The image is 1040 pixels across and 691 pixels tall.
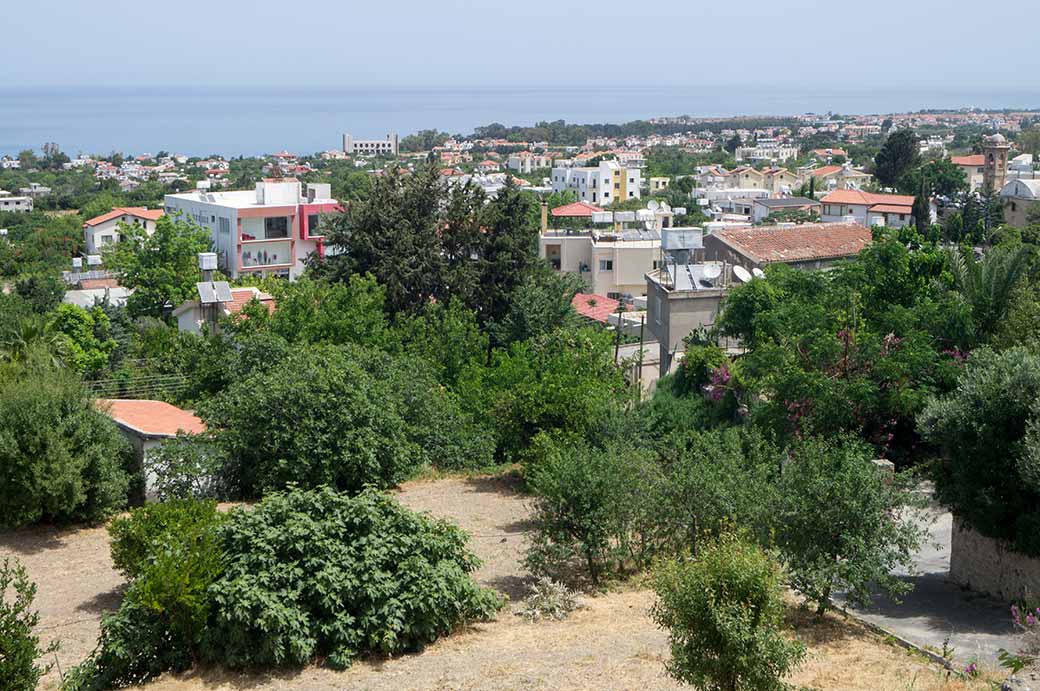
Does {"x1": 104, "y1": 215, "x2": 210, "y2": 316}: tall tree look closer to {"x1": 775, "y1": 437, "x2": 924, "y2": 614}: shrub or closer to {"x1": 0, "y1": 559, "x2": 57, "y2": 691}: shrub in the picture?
{"x1": 775, "y1": 437, "x2": 924, "y2": 614}: shrub

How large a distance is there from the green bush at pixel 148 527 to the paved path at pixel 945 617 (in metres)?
6.93

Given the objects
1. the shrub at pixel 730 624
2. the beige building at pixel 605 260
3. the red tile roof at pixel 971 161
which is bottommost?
the beige building at pixel 605 260

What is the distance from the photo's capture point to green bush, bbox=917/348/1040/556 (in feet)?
39.2

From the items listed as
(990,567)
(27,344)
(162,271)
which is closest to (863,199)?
(162,271)

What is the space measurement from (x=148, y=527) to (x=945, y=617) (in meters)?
8.27

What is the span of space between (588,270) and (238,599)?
45303mm

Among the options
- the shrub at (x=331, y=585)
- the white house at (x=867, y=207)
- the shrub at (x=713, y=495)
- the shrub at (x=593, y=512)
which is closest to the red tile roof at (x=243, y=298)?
the shrub at (x=593, y=512)

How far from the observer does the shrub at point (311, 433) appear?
51.3 feet

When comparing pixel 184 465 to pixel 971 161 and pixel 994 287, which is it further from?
pixel 971 161

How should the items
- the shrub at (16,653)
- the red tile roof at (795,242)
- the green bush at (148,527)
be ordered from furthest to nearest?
the red tile roof at (795,242), the green bush at (148,527), the shrub at (16,653)

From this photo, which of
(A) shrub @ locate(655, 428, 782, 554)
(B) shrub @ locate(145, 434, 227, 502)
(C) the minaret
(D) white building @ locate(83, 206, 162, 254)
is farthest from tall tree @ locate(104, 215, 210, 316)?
(C) the minaret

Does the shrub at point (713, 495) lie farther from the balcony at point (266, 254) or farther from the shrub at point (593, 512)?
the balcony at point (266, 254)

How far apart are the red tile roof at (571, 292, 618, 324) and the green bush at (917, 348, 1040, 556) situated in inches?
1101

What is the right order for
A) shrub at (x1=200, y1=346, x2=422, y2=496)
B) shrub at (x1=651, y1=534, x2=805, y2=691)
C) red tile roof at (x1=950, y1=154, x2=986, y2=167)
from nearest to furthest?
shrub at (x1=651, y1=534, x2=805, y2=691) → shrub at (x1=200, y1=346, x2=422, y2=496) → red tile roof at (x1=950, y1=154, x2=986, y2=167)
